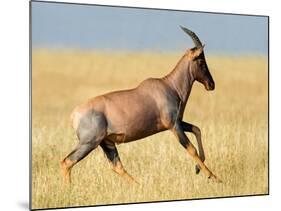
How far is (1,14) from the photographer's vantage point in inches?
186

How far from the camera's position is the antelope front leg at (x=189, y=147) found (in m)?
5.10

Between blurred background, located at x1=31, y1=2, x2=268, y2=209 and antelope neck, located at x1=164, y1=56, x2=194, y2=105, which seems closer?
blurred background, located at x1=31, y1=2, x2=268, y2=209

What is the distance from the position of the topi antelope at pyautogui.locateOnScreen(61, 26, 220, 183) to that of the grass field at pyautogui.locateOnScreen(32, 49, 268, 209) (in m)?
0.04

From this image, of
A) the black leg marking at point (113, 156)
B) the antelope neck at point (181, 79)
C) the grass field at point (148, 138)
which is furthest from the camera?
the antelope neck at point (181, 79)

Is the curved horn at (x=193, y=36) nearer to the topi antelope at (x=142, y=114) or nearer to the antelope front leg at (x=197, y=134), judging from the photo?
the topi antelope at (x=142, y=114)

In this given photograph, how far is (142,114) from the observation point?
5.01m

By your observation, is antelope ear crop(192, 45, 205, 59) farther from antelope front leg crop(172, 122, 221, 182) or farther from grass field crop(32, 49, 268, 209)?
antelope front leg crop(172, 122, 221, 182)

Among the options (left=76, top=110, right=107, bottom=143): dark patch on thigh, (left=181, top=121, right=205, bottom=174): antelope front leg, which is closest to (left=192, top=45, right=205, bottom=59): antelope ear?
(left=181, top=121, right=205, bottom=174): antelope front leg

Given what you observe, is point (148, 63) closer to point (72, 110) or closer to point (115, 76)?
point (115, 76)

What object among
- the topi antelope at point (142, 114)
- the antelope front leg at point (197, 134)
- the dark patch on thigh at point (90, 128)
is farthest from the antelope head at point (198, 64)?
the dark patch on thigh at point (90, 128)

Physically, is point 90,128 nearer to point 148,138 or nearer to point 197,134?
point 148,138

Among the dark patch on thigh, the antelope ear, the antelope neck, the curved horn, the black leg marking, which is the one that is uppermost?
the curved horn

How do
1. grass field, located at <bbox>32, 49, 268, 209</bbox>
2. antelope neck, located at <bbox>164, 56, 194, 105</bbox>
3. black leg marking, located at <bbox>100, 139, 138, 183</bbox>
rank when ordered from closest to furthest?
grass field, located at <bbox>32, 49, 268, 209</bbox>
black leg marking, located at <bbox>100, 139, 138, 183</bbox>
antelope neck, located at <bbox>164, 56, 194, 105</bbox>

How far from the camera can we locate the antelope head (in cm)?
Result: 514
